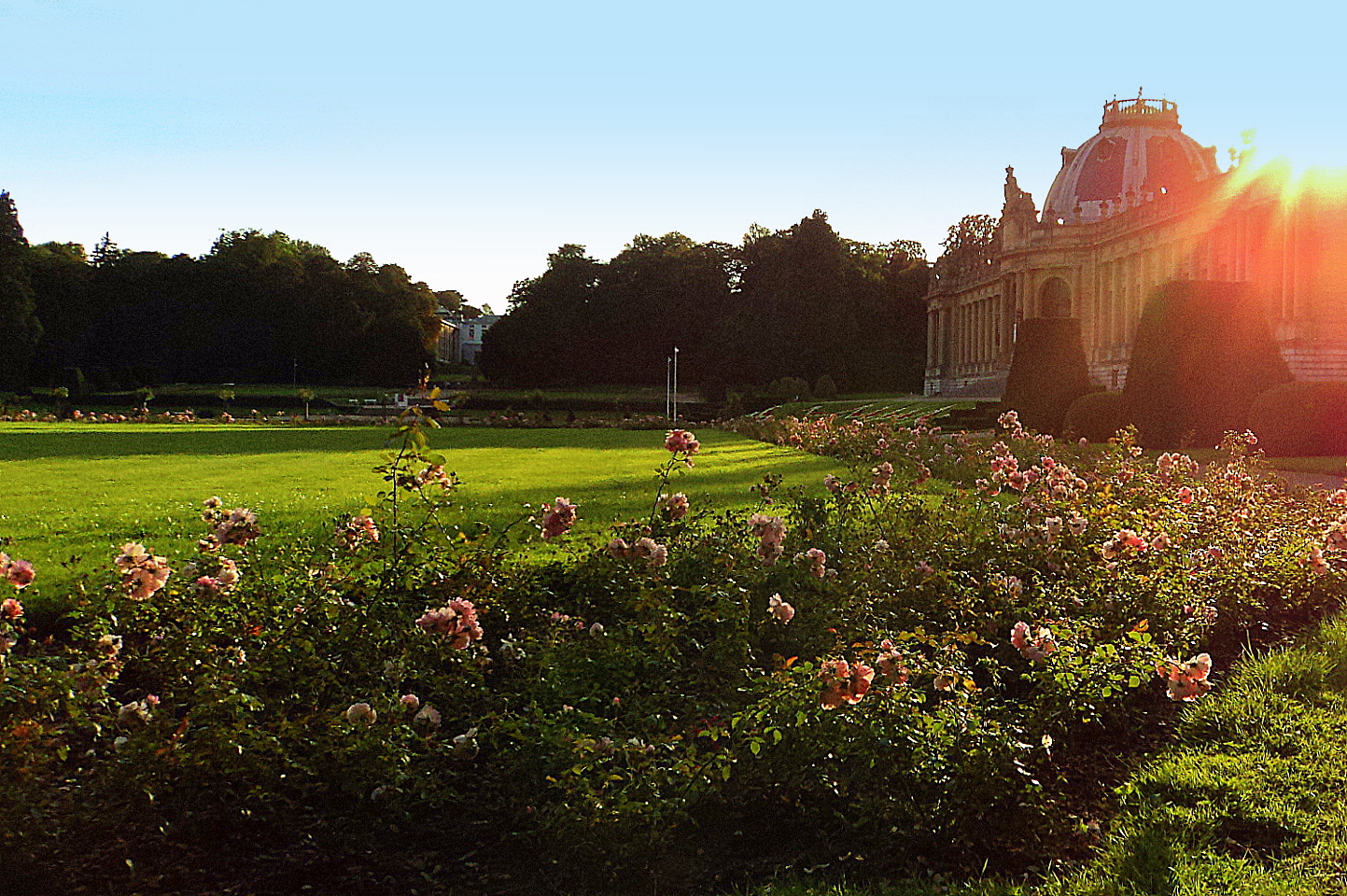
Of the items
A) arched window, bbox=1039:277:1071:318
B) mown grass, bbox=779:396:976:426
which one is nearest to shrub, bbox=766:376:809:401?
mown grass, bbox=779:396:976:426

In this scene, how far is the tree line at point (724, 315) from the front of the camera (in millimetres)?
62656

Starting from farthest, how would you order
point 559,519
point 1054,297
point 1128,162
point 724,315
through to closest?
point 1128,162, point 724,315, point 1054,297, point 559,519

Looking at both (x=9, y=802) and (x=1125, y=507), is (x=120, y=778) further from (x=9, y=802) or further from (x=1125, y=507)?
(x=1125, y=507)

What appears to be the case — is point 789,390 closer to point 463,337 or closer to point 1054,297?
point 1054,297

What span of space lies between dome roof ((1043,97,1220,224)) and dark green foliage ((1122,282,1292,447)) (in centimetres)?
5050

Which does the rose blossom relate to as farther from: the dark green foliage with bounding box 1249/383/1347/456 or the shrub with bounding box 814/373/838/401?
the shrub with bounding box 814/373/838/401

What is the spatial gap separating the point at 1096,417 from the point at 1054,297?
45.7 meters

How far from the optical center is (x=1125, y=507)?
25.3ft

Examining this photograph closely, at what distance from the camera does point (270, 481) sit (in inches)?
517

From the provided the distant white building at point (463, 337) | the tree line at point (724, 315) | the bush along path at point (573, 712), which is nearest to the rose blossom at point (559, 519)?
the bush along path at point (573, 712)

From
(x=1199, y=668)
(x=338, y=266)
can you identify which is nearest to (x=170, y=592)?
(x=1199, y=668)

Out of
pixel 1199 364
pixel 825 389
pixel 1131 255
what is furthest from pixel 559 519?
pixel 1131 255

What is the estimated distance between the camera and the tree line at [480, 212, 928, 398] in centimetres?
6266

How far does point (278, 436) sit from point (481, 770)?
2291 cm
